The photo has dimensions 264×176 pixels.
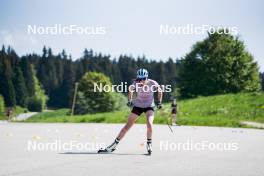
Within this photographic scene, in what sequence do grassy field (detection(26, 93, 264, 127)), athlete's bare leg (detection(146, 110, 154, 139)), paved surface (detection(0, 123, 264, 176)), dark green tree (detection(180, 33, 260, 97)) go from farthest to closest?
dark green tree (detection(180, 33, 260, 97))
grassy field (detection(26, 93, 264, 127))
athlete's bare leg (detection(146, 110, 154, 139))
paved surface (detection(0, 123, 264, 176))

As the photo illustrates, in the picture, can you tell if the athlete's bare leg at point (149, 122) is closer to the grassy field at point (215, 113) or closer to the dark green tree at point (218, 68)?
the grassy field at point (215, 113)

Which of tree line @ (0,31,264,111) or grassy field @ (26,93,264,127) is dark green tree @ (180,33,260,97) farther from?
grassy field @ (26,93,264,127)

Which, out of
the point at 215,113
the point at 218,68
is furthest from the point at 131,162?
the point at 218,68

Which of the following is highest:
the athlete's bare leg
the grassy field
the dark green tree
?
the dark green tree

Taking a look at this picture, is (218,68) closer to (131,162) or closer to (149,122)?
(149,122)

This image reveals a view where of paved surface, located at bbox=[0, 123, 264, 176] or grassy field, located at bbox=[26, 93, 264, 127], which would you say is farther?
grassy field, located at bbox=[26, 93, 264, 127]

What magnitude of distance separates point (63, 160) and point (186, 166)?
2.32 m

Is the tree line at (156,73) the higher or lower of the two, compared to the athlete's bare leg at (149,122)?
higher

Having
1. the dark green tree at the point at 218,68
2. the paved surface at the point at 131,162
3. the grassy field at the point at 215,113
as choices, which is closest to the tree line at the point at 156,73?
the dark green tree at the point at 218,68

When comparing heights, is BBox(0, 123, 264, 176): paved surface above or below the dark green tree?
below

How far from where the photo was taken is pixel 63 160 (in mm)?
8555

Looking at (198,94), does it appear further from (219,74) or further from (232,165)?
(232,165)

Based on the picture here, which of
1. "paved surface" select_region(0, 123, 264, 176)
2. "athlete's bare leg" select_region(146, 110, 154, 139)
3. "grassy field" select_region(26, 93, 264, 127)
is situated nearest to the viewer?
"paved surface" select_region(0, 123, 264, 176)

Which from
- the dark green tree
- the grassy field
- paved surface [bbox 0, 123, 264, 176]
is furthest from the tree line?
paved surface [bbox 0, 123, 264, 176]
